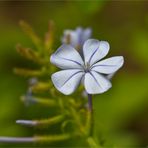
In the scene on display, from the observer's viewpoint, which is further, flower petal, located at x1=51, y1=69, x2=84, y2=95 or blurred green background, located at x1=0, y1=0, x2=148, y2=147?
blurred green background, located at x1=0, y1=0, x2=148, y2=147

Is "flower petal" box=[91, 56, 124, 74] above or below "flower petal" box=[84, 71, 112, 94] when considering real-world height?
above

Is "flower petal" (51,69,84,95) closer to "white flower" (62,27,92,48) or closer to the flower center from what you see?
the flower center

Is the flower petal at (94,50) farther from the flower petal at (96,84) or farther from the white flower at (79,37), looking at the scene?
the white flower at (79,37)

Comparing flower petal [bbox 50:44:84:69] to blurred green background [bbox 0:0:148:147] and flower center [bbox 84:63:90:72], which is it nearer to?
flower center [bbox 84:63:90:72]

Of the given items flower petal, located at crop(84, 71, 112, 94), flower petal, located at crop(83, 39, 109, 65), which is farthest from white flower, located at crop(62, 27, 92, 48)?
flower petal, located at crop(84, 71, 112, 94)

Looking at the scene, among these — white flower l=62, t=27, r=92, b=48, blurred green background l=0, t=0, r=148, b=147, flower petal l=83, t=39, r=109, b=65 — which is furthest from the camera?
blurred green background l=0, t=0, r=148, b=147

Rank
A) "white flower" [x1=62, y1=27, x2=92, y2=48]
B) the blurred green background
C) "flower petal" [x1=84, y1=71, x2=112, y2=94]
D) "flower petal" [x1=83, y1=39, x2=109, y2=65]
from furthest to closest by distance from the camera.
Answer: the blurred green background < "white flower" [x1=62, y1=27, x2=92, y2=48] < "flower petal" [x1=83, y1=39, x2=109, y2=65] < "flower petal" [x1=84, y1=71, x2=112, y2=94]

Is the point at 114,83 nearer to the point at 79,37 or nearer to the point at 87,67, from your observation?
the point at 79,37

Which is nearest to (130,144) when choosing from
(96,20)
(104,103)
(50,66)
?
(104,103)
